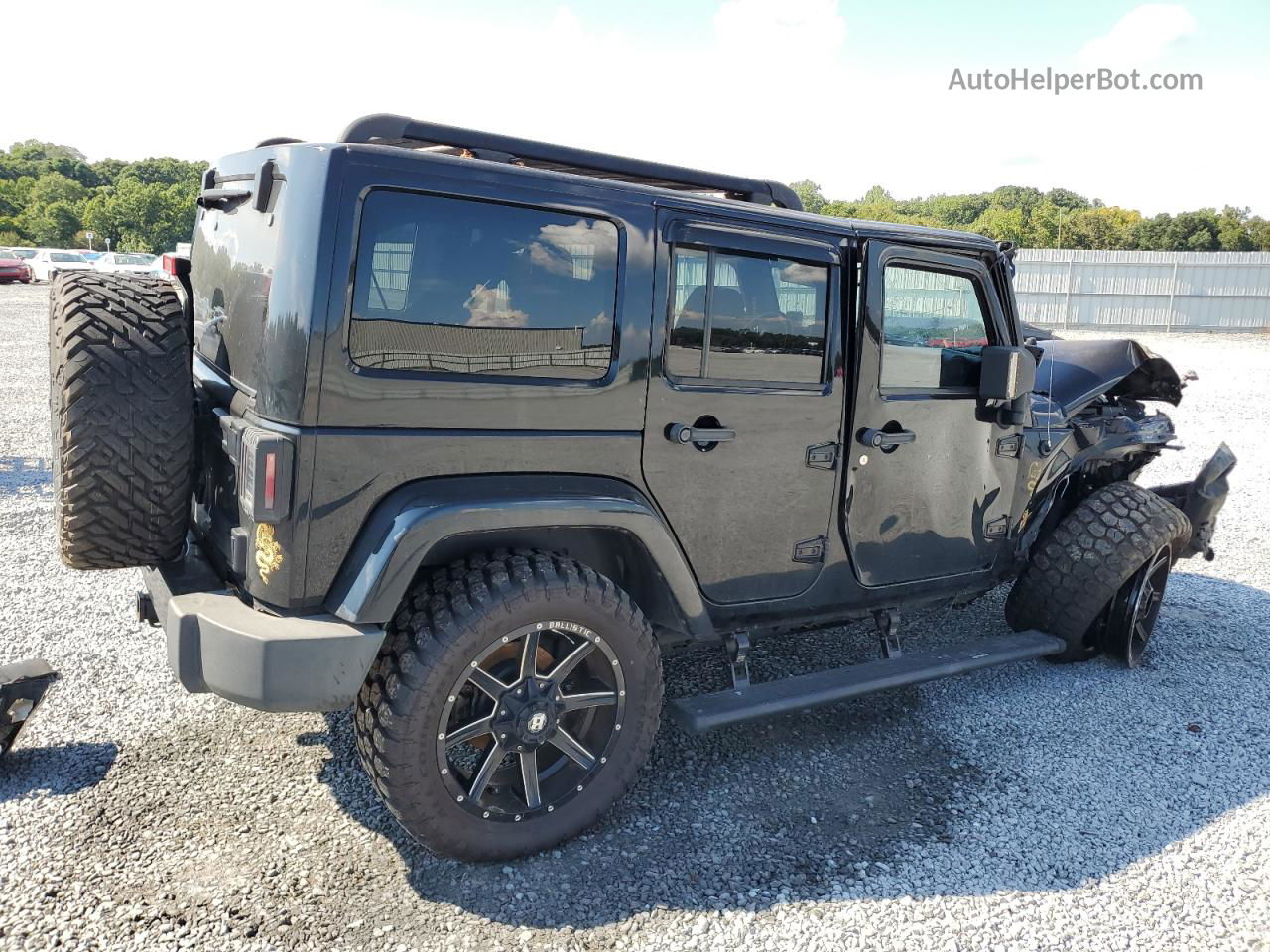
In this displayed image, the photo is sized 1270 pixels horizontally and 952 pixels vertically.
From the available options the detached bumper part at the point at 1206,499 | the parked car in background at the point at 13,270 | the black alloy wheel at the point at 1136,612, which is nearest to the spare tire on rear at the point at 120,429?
the black alloy wheel at the point at 1136,612

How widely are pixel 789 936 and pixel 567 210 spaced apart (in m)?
2.22

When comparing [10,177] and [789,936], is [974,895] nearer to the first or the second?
[789,936]

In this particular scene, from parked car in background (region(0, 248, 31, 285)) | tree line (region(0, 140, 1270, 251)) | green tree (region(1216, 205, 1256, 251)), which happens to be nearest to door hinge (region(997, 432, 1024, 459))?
parked car in background (region(0, 248, 31, 285))

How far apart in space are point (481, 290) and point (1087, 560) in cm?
311

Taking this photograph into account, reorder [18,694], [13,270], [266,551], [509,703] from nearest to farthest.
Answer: [266,551], [509,703], [18,694], [13,270]

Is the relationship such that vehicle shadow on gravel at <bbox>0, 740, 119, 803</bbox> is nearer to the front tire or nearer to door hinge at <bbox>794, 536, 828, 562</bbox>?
the front tire

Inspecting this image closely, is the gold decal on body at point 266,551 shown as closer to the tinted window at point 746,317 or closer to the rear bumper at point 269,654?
the rear bumper at point 269,654

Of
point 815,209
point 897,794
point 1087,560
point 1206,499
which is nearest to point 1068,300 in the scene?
point 815,209

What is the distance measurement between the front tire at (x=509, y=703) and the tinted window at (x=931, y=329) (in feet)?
5.00

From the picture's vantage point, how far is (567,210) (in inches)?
112

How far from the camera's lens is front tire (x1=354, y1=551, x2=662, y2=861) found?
2670 mm

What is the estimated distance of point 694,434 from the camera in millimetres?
3100

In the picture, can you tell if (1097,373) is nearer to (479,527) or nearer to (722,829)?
(722,829)

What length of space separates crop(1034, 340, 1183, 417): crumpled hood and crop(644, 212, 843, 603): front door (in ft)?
5.01
